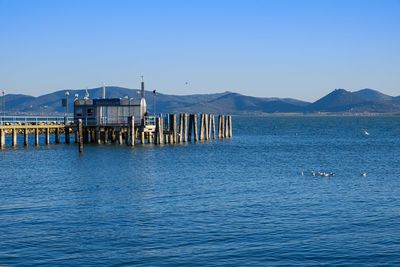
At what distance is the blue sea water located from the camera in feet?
76.0

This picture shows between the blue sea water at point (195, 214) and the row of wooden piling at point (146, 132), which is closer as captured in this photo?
the blue sea water at point (195, 214)

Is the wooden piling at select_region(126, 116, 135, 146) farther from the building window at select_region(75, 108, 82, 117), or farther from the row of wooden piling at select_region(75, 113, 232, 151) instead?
the building window at select_region(75, 108, 82, 117)

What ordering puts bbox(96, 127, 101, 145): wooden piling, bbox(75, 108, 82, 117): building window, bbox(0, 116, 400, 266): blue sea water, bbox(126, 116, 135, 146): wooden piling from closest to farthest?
bbox(0, 116, 400, 266): blue sea water
bbox(126, 116, 135, 146): wooden piling
bbox(96, 127, 101, 145): wooden piling
bbox(75, 108, 82, 117): building window

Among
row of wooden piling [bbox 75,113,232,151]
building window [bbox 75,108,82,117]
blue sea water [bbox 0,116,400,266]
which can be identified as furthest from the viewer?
building window [bbox 75,108,82,117]

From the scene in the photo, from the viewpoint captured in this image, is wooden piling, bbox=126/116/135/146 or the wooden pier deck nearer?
wooden piling, bbox=126/116/135/146

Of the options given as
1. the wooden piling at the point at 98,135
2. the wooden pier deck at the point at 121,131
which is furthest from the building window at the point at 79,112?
the wooden piling at the point at 98,135

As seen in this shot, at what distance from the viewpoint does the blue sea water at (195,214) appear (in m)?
23.2

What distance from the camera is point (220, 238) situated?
82.6 feet

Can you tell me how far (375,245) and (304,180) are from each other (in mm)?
18527

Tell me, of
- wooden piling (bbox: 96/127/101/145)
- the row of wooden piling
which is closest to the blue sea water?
the row of wooden piling

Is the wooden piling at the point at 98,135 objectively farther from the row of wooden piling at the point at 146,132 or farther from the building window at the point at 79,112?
the building window at the point at 79,112

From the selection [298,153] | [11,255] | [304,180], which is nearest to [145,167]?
[304,180]

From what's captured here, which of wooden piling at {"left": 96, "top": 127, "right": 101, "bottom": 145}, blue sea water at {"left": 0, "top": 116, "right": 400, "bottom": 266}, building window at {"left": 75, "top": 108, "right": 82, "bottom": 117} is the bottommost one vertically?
blue sea water at {"left": 0, "top": 116, "right": 400, "bottom": 266}

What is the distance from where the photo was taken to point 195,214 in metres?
29.8
